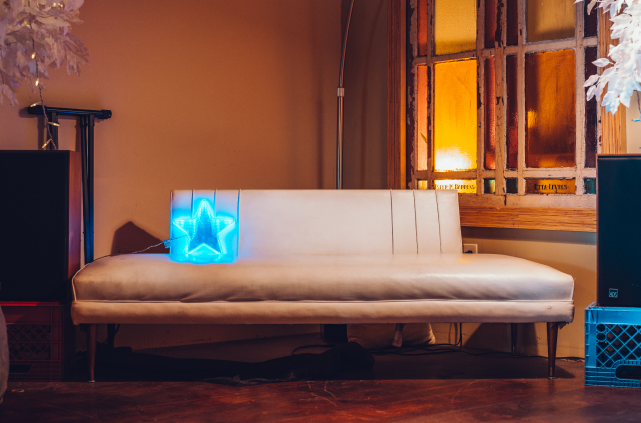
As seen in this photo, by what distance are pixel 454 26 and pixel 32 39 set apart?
7.19 ft

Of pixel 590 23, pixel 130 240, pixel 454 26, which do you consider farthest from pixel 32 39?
pixel 590 23

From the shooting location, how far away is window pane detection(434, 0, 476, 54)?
3.17m

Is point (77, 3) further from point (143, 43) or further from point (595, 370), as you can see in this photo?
point (595, 370)

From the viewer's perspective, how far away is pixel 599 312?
226cm

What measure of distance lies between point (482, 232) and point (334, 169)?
1.10 m

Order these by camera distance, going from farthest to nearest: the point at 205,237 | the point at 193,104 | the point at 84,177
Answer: the point at 193,104, the point at 84,177, the point at 205,237

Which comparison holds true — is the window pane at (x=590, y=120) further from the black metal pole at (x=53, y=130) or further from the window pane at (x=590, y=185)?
the black metal pole at (x=53, y=130)

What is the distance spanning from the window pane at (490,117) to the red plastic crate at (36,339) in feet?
7.42

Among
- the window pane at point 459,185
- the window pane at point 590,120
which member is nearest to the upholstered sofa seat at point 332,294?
the window pane at point 590,120

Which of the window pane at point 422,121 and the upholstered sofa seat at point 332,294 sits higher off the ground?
the window pane at point 422,121

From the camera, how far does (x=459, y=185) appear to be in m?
3.24

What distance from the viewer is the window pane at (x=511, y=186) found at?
3.04m

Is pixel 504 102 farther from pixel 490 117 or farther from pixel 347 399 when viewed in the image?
pixel 347 399

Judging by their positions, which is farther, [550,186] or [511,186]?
[511,186]
